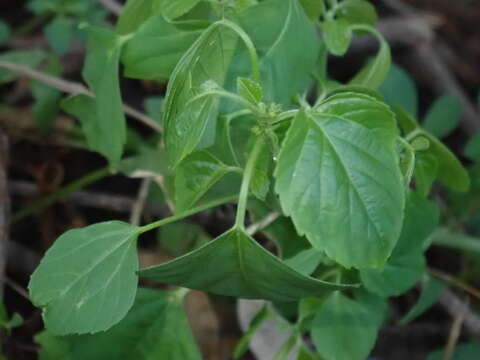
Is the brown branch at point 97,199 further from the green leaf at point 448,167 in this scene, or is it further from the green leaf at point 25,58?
the green leaf at point 448,167

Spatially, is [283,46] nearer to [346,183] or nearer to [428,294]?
[346,183]

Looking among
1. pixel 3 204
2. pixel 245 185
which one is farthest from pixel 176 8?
pixel 3 204

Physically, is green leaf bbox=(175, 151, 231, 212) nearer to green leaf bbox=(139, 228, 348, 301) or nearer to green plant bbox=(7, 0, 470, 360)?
green plant bbox=(7, 0, 470, 360)

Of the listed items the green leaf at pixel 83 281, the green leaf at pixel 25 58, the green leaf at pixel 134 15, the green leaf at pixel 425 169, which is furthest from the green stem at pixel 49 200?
the green leaf at pixel 425 169

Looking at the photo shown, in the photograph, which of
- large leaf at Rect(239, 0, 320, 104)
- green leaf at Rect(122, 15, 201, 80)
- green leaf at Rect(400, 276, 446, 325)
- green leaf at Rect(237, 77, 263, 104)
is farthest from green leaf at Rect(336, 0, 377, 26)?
green leaf at Rect(400, 276, 446, 325)

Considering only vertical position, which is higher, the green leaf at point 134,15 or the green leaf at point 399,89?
the green leaf at point 134,15

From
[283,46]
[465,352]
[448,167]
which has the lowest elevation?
[465,352]

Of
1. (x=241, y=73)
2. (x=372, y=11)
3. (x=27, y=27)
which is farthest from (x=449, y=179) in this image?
(x=27, y=27)
